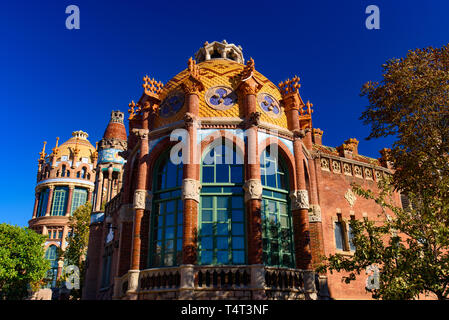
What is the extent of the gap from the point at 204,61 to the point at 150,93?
4.91m

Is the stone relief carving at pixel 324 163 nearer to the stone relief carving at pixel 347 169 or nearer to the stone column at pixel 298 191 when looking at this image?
the stone relief carving at pixel 347 169

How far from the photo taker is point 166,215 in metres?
16.8

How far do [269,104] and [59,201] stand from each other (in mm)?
51055

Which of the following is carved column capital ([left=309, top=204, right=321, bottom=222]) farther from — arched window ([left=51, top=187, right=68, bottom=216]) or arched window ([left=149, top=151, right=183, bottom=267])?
arched window ([left=51, top=187, right=68, bottom=216])

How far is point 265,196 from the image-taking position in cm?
1700

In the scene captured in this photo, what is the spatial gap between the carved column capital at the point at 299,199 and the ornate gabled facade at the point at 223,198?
1.8 inches

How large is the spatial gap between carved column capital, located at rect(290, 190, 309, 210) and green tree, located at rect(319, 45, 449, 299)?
3271 millimetres

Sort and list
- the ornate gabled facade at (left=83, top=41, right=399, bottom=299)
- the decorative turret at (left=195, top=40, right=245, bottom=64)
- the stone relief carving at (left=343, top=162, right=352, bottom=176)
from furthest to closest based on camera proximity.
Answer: the decorative turret at (left=195, top=40, right=245, bottom=64) → the stone relief carving at (left=343, top=162, right=352, bottom=176) → the ornate gabled facade at (left=83, top=41, right=399, bottom=299)

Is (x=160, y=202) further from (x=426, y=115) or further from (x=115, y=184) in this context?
(x=115, y=184)

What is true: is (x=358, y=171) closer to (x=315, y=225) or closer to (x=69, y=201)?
(x=315, y=225)

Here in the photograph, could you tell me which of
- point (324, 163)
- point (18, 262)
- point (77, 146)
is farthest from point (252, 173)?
point (77, 146)

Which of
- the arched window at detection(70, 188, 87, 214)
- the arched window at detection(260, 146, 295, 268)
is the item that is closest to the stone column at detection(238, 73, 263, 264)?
the arched window at detection(260, 146, 295, 268)

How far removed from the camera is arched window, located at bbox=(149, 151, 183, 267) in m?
16.0

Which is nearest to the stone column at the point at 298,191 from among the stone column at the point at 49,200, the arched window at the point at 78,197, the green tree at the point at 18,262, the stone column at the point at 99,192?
the stone column at the point at 99,192
